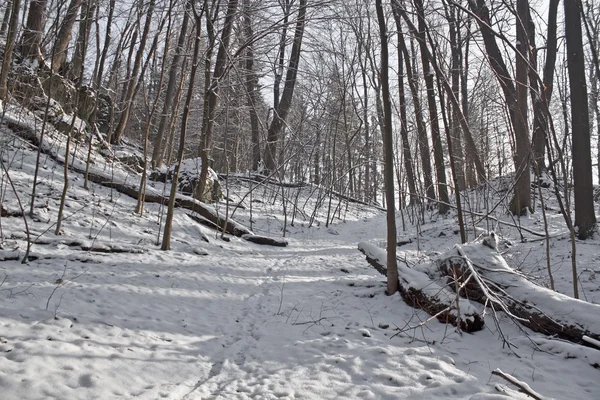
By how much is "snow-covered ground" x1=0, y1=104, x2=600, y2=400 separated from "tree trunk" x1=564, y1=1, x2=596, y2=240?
1.08m

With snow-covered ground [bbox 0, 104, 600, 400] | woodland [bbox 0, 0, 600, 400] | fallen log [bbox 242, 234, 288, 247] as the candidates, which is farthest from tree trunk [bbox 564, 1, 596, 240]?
fallen log [bbox 242, 234, 288, 247]

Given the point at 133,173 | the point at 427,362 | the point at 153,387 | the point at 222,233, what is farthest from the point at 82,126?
the point at 427,362

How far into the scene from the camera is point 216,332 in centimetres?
362

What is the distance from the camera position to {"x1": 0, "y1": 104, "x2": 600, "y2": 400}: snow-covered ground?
257 cm

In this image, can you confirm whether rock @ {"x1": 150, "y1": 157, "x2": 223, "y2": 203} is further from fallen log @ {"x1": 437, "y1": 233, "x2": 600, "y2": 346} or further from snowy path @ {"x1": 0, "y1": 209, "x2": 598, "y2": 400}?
fallen log @ {"x1": 437, "y1": 233, "x2": 600, "y2": 346}

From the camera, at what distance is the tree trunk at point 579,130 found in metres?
7.35

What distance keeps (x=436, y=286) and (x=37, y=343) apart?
13.0ft

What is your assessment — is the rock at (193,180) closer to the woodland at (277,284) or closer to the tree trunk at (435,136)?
the woodland at (277,284)

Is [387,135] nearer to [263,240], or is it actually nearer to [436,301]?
[436,301]

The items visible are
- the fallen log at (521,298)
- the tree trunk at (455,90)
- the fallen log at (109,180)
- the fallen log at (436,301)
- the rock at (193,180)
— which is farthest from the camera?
the rock at (193,180)

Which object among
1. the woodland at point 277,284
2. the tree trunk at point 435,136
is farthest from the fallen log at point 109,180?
the tree trunk at point 435,136

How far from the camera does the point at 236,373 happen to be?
9.36ft

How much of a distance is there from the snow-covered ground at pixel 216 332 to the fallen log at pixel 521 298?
8.4 inches

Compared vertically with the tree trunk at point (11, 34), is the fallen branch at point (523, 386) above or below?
below
